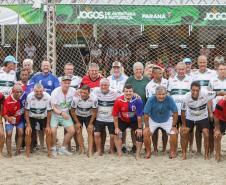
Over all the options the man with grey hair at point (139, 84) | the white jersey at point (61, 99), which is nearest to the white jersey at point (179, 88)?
the man with grey hair at point (139, 84)

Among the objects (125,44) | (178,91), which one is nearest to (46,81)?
(178,91)

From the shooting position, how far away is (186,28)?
13422 millimetres

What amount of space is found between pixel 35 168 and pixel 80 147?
141 centimetres

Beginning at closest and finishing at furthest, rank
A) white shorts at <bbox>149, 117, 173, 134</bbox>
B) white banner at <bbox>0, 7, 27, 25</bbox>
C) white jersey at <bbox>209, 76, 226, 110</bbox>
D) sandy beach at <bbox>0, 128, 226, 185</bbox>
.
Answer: sandy beach at <bbox>0, 128, 226, 185</bbox> < white jersey at <bbox>209, 76, 226, 110</bbox> < white shorts at <bbox>149, 117, 173, 134</bbox> < white banner at <bbox>0, 7, 27, 25</bbox>

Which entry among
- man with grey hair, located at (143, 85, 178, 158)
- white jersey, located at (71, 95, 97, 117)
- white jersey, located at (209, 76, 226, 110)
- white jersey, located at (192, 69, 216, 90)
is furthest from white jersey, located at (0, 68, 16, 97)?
white jersey, located at (209, 76, 226, 110)

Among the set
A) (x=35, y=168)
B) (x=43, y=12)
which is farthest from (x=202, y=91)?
(x=43, y=12)

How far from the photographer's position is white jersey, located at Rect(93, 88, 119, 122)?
28.9ft

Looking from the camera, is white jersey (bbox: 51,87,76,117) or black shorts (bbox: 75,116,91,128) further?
black shorts (bbox: 75,116,91,128)

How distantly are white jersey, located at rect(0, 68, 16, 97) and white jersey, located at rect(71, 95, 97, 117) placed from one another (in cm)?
169

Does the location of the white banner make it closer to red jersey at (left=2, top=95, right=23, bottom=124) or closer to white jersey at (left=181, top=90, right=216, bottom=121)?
red jersey at (left=2, top=95, right=23, bottom=124)

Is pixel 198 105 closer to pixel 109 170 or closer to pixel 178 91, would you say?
pixel 178 91

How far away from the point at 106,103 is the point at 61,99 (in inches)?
29.7

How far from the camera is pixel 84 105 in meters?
8.84

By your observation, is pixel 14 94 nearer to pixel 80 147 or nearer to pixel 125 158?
pixel 80 147
